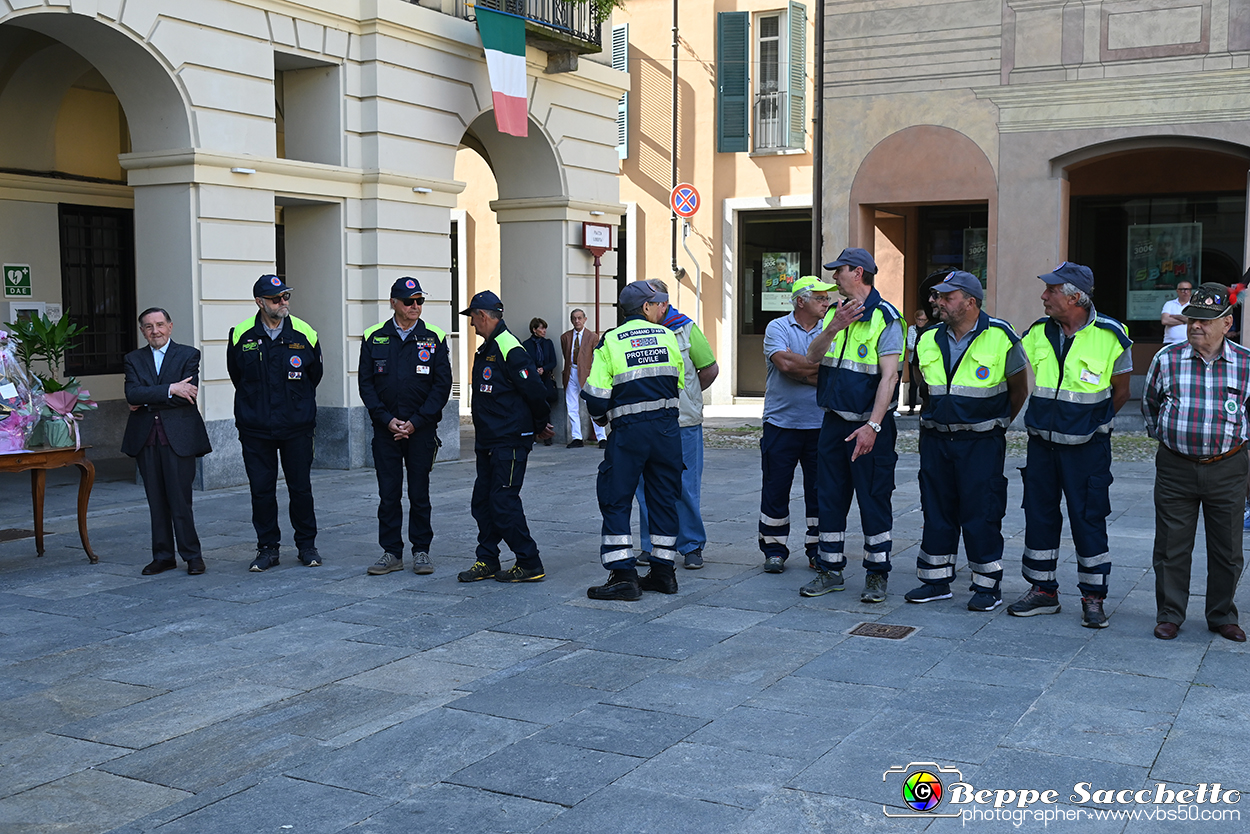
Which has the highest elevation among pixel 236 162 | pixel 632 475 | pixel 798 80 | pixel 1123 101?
pixel 798 80

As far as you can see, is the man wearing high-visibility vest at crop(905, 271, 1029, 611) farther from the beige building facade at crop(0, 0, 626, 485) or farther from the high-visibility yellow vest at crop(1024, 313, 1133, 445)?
the beige building facade at crop(0, 0, 626, 485)

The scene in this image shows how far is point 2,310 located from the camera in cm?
1280

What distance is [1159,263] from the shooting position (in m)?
17.5

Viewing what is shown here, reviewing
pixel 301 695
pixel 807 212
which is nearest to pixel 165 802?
pixel 301 695

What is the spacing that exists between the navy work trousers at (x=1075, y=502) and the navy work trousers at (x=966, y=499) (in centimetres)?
18

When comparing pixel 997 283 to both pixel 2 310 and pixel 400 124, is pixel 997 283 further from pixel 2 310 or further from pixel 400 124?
pixel 2 310

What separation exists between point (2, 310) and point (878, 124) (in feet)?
36.0

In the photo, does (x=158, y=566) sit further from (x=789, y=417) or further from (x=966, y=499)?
(x=966, y=499)

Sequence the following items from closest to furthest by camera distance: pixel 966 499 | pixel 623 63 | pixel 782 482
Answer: pixel 966 499 → pixel 782 482 → pixel 623 63

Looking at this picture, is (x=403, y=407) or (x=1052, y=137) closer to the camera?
(x=403, y=407)

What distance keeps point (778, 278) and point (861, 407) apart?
50.3 ft

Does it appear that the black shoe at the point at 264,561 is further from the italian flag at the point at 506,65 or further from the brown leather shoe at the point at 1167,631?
the italian flag at the point at 506,65

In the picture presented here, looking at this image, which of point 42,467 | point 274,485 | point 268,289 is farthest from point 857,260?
point 42,467

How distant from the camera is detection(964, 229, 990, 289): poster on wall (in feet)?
60.9
